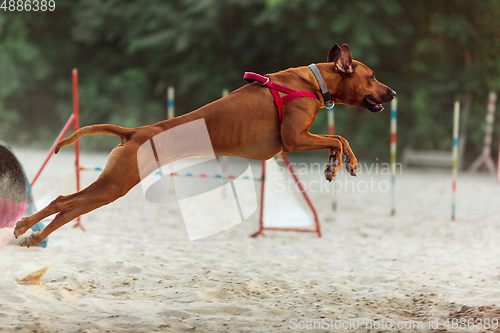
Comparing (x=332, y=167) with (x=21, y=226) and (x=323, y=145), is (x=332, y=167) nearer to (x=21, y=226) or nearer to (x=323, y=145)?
(x=323, y=145)

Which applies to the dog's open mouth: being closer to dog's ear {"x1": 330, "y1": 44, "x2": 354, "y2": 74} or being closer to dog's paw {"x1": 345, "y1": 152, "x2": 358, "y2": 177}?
dog's ear {"x1": 330, "y1": 44, "x2": 354, "y2": 74}

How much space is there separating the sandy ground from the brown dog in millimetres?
687

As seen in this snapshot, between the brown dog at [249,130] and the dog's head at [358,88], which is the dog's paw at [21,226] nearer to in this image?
the brown dog at [249,130]

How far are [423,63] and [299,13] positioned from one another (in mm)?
3726

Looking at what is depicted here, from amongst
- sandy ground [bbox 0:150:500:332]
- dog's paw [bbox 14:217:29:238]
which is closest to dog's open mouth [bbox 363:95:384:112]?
sandy ground [bbox 0:150:500:332]

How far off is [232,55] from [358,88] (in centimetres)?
1138

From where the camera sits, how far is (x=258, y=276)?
4.04 metres

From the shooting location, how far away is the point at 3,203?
3920mm

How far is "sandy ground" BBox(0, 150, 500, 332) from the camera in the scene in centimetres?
291

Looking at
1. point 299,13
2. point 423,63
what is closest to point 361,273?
point 299,13

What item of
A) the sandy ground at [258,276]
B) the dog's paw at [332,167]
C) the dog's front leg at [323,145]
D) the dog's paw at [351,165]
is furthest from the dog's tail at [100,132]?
the dog's paw at [351,165]

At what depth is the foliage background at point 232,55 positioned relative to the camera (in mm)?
12398

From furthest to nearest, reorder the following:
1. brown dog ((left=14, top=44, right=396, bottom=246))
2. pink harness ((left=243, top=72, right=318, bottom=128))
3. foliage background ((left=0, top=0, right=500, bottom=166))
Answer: foliage background ((left=0, top=0, right=500, bottom=166)), pink harness ((left=243, top=72, right=318, bottom=128)), brown dog ((left=14, top=44, right=396, bottom=246))

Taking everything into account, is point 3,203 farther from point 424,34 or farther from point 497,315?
point 424,34
